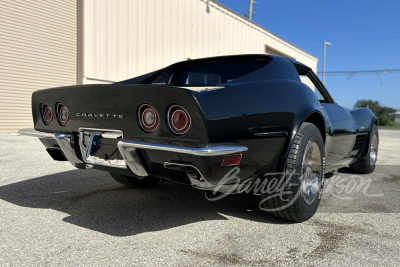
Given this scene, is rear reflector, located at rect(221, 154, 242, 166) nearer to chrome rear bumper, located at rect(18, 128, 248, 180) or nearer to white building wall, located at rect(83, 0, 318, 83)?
chrome rear bumper, located at rect(18, 128, 248, 180)

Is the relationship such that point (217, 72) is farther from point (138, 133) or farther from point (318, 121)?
point (138, 133)

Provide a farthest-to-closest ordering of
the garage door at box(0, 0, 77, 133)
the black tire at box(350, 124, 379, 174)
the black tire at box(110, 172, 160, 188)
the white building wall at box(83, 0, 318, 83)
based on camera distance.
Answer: the white building wall at box(83, 0, 318, 83) < the garage door at box(0, 0, 77, 133) < the black tire at box(350, 124, 379, 174) < the black tire at box(110, 172, 160, 188)

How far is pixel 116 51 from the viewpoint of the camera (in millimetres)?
9227

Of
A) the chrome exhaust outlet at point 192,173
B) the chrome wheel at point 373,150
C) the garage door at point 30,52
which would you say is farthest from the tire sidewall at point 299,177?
the garage door at point 30,52

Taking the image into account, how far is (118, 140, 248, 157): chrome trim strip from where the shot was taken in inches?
72.5

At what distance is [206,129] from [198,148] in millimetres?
124

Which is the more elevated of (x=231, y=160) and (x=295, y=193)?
(x=231, y=160)

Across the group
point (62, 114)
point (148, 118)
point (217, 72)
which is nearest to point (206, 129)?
point (148, 118)

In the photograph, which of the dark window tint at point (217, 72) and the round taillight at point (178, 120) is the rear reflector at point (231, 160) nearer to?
the round taillight at point (178, 120)

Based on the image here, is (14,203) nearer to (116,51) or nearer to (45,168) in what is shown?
(45,168)

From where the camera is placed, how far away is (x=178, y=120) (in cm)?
199

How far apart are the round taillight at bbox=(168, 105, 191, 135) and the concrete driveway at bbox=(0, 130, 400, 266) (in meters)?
0.71

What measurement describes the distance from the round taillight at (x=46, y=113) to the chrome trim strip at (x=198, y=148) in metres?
0.95

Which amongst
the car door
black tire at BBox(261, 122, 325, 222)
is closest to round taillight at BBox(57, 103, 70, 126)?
black tire at BBox(261, 122, 325, 222)
